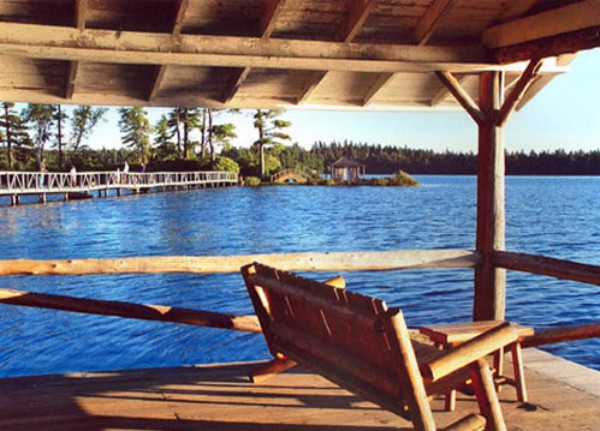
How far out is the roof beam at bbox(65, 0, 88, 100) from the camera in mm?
3779

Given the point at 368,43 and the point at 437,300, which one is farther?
the point at 437,300

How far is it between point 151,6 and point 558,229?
33.3 metres

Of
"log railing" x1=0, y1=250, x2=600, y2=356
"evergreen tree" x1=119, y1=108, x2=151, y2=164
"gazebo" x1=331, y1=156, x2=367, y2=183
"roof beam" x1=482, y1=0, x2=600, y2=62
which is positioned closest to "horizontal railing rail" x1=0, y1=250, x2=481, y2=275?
"log railing" x1=0, y1=250, x2=600, y2=356

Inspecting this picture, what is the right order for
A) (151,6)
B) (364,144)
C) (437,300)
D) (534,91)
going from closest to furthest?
1. (151,6)
2. (534,91)
3. (437,300)
4. (364,144)

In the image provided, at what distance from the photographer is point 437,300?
14.8 metres

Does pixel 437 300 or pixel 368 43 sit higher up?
pixel 368 43

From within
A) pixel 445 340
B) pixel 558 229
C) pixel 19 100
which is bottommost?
pixel 558 229

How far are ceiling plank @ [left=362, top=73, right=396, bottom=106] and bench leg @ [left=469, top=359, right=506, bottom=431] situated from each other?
118 inches

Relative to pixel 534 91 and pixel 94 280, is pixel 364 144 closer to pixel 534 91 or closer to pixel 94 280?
pixel 94 280

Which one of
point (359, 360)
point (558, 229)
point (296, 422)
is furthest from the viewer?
point (558, 229)

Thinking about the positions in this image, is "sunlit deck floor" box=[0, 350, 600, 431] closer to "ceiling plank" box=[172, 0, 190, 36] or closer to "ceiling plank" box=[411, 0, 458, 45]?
"ceiling plank" box=[172, 0, 190, 36]

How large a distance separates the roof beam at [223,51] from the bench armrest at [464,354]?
2.11m

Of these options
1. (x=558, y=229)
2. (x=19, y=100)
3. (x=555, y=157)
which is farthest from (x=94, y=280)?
(x=555, y=157)

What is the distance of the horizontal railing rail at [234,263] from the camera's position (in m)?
4.00
